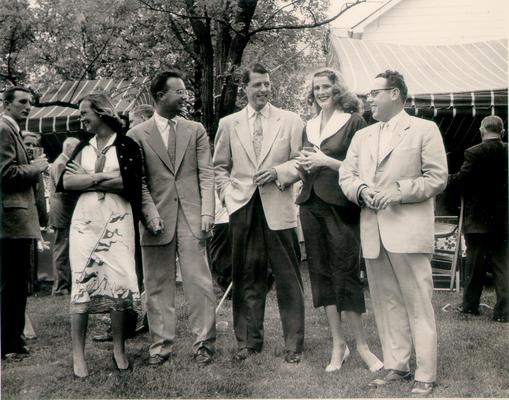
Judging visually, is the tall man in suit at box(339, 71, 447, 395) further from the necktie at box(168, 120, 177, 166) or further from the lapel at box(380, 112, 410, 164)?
the necktie at box(168, 120, 177, 166)

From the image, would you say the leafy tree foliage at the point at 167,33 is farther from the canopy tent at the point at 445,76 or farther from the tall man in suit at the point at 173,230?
the tall man in suit at the point at 173,230

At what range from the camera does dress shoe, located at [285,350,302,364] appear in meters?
4.34

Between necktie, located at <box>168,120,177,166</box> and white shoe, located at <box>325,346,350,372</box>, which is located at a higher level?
necktie, located at <box>168,120,177,166</box>

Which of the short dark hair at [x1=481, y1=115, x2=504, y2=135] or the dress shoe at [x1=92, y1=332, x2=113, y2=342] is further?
the short dark hair at [x1=481, y1=115, x2=504, y2=135]

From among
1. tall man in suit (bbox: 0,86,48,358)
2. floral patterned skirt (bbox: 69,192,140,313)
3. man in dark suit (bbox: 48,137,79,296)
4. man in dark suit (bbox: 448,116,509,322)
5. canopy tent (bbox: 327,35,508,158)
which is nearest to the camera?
floral patterned skirt (bbox: 69,192,140,313)

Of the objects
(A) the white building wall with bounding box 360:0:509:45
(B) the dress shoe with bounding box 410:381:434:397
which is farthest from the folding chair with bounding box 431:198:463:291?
(A) the white building wall with bounding box 360:0:509:45

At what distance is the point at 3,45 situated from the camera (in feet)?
32.8

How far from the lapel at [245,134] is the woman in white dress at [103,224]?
0.78 m

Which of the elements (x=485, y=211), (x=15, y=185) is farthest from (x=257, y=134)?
(x=485, y=211)

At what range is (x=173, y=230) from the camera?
439cm

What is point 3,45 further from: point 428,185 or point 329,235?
point 428,185

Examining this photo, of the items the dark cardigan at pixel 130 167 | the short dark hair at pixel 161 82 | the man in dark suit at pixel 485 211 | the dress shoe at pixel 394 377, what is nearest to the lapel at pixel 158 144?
the dark cardigan at pixel 130 167

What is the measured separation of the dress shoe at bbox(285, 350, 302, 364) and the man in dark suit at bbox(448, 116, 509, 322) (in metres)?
2.58

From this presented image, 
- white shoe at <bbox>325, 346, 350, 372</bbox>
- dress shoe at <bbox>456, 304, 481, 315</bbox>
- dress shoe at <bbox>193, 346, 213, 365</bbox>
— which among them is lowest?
dress shoe at <bbox>456, 304, 481, 315</bbox>
